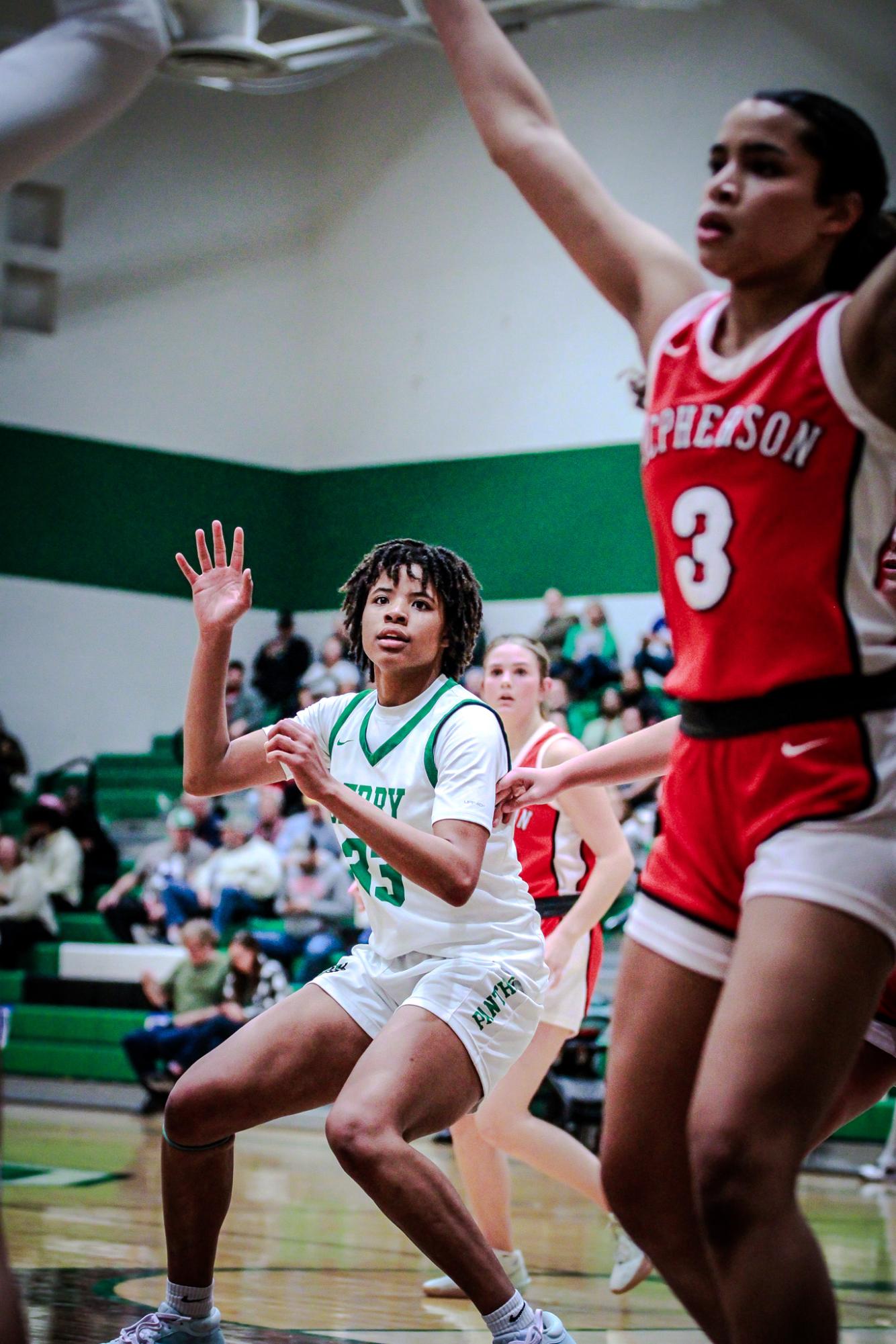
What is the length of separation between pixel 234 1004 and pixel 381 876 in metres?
7.50

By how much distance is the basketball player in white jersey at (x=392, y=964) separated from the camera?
3.25 meters

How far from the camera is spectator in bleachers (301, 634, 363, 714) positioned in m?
15.7

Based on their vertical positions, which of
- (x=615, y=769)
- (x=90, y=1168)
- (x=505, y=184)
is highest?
(x=505, y=184)

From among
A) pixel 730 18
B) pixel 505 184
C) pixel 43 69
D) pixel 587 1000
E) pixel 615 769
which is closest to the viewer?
pixel 43 69

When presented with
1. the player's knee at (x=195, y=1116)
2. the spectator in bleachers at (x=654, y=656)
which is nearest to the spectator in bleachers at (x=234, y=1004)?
the spectator in bleachers at (x=654, y=656)

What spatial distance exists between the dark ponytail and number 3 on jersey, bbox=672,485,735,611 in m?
Answer: 0.37

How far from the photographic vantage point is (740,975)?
83.9 inches

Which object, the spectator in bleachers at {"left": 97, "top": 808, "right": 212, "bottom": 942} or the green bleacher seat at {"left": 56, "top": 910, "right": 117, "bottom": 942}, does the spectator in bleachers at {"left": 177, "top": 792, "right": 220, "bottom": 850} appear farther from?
the green bleacher seat at {"left": 56, "top": 910, "right": 117, "bottom": 942}

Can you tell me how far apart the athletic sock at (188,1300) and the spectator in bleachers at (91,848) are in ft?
36.4

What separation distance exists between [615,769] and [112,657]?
15665mm

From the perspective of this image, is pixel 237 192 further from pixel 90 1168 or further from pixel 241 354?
pixel 90 1168

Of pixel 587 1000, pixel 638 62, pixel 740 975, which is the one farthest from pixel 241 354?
pixel 740 975

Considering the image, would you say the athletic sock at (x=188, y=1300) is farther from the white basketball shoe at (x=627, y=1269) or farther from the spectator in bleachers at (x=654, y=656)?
the spectator in bleachers at (x=654, y=656)

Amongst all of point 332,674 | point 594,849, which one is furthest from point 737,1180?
point 332,674
